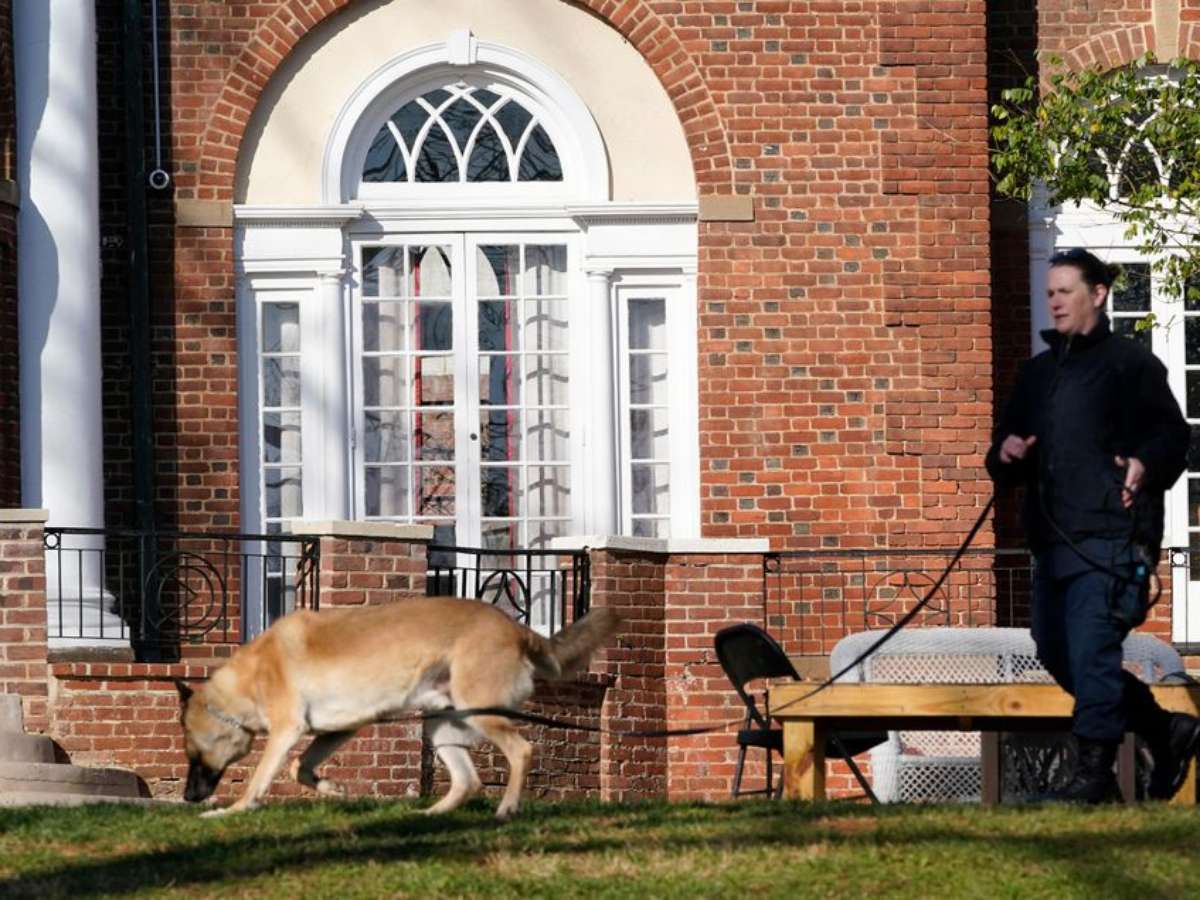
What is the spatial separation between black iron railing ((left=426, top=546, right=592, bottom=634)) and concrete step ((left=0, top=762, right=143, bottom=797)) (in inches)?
99.7

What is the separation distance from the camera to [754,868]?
8461 mm

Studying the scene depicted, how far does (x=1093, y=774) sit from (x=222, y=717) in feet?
11.8

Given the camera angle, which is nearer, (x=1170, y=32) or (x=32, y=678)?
(x=32, y=678)

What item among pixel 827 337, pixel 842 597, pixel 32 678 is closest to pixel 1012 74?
pixel 827 337

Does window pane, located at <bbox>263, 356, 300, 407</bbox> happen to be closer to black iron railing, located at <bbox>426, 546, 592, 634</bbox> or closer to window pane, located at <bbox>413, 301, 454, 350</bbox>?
window pane, located at <bbox>413, 301, 454, 350</bbox>

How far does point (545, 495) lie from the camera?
60.3ft

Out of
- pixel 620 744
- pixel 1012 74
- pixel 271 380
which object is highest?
pixel 1012 74

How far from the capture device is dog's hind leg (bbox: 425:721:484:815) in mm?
10383

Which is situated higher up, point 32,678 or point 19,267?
point 19,267

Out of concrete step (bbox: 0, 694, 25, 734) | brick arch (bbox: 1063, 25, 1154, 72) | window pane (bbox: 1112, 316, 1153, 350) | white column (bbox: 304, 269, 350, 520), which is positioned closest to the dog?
concrete step (bbox: 0, 694, 25, 734)

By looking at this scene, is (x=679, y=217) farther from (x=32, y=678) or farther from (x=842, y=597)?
(x=32, y=678)

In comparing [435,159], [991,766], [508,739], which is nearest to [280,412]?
[435,159]

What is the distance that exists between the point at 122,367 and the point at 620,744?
438cm

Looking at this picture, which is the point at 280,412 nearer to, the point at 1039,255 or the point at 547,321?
the point at 547,321
